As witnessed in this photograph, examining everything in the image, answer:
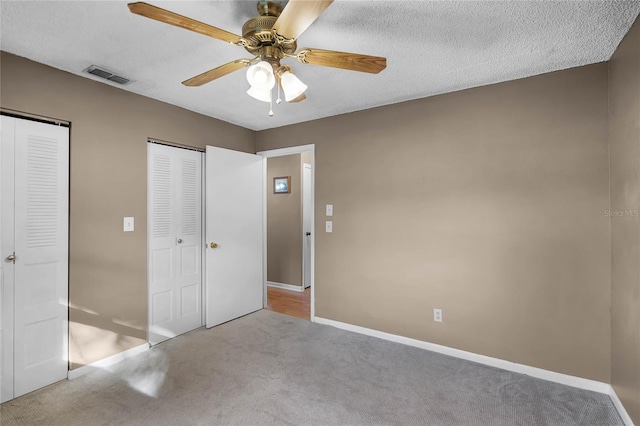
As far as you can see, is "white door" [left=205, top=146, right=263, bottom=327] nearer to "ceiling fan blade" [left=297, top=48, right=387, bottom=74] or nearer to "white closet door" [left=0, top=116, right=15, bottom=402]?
"white closet door" [left=0, top=116, right=15, bottom=402]

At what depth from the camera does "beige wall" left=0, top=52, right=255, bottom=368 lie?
228 centimetres

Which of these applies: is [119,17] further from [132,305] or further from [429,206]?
[429,206]

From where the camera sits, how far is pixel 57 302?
2328mm

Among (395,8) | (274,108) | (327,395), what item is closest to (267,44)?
(395,8)

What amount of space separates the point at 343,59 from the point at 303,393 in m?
2.19

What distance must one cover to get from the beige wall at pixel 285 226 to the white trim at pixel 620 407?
3664 millimetres

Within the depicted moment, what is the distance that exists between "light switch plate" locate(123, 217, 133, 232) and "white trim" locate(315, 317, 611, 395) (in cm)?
233

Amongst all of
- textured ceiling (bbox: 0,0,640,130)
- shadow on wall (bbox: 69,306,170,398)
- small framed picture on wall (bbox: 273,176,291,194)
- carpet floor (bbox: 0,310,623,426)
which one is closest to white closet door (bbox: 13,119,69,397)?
shadow on wall (bbox: 69,306,170,398)

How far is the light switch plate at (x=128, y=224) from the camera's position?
2742 millimetres

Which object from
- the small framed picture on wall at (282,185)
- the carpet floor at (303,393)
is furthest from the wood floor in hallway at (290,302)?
the small framed picture on wall at (282,185)

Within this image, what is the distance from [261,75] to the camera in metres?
1.57

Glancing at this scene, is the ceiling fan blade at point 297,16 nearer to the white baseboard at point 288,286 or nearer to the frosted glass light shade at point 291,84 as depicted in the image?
the frosted glass light shade at point 291,84

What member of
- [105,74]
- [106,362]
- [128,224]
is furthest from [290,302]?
[105,74]

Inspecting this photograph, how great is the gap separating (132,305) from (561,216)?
3.66 meters
